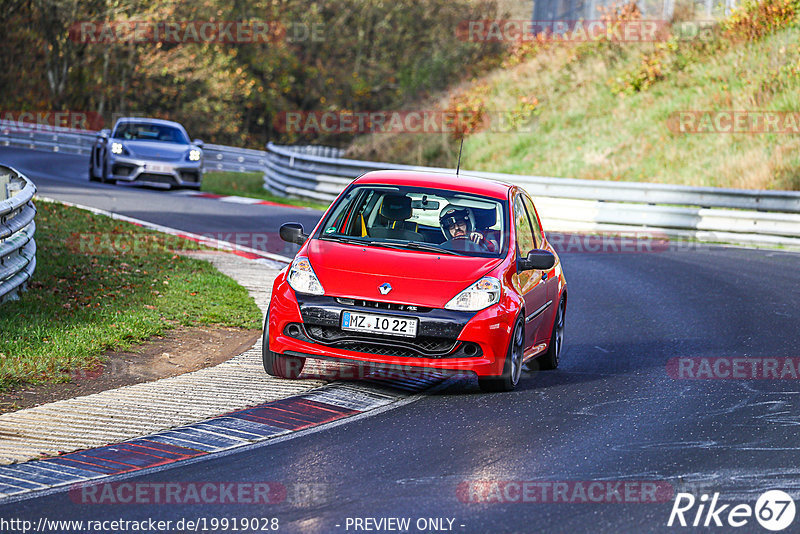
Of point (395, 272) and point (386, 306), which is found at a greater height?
point (395, 272)

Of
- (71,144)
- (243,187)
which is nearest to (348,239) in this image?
(243,187)

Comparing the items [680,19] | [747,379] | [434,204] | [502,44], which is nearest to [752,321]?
[747,379]

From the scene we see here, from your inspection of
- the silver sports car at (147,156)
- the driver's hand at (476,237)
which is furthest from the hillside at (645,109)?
the driver's hand at (476,237)

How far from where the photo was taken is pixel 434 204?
9.35 metres

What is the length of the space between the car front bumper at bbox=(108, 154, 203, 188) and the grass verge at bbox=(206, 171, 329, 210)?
1654 mm

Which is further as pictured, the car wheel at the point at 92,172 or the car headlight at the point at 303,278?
the car wheel at the point at 92,172
